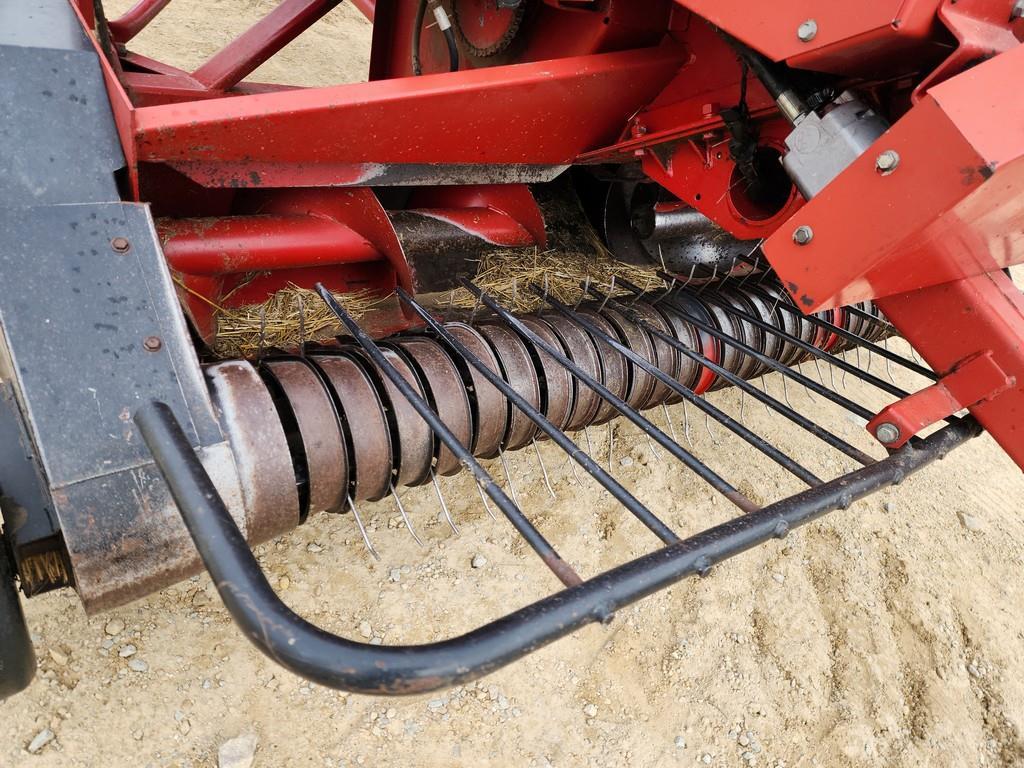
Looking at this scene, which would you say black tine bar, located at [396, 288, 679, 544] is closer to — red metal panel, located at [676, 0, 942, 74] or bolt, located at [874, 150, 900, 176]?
bolt, located at [874, 150, 900, 176]

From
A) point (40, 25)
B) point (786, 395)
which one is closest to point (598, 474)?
point (40, 25)

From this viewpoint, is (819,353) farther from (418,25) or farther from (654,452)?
(418,25)

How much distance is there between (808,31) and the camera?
1.29 metres

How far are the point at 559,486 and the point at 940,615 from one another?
4.73 feet

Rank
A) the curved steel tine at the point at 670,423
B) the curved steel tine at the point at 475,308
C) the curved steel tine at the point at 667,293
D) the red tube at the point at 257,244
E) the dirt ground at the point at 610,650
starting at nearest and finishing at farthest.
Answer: the dirt ground at the point at 610,650
the red tube at the point at 257,244
the curved steel tine at the point at 475,308
the curved steel tine at the point at 667,293
the curved steel tine at the point at 670,423

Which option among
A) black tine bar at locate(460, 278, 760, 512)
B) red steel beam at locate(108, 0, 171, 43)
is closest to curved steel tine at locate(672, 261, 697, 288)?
black tine bar at locate(460, 278, 760, 512)

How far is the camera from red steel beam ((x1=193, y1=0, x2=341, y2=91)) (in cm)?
273

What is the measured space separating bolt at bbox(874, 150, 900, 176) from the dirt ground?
149 centimetres

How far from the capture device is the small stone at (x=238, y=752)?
1.55 metres

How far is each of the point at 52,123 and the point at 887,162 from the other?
1.59 m

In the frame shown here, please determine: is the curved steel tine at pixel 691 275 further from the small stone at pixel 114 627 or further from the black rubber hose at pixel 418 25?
the small stone at pixel 114 627

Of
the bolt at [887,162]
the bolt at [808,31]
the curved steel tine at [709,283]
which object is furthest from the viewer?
the curved steel tine at [709,283]

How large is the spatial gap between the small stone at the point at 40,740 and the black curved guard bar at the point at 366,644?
1.08 m

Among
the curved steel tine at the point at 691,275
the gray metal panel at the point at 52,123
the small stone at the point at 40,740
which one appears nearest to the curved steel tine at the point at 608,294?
the curved steel tine at the point at 691,275
